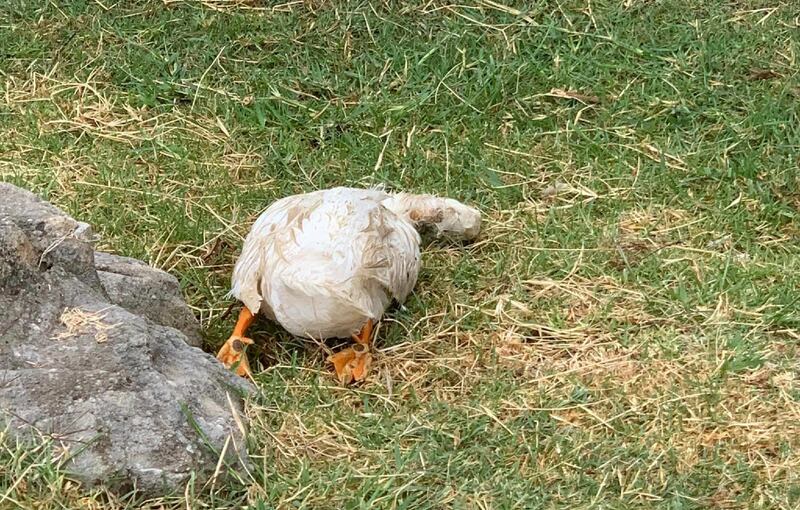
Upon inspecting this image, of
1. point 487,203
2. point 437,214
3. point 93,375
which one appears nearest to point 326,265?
point 437,214

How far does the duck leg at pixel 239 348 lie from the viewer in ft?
11.8

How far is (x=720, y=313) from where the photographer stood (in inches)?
155

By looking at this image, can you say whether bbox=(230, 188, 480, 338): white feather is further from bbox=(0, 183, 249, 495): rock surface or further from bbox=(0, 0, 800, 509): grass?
bbox=(0, 183, 249, 495): rock surface

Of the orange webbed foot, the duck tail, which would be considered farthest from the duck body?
the duck tail

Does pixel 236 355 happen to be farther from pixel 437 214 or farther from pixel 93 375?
pixel 437 214

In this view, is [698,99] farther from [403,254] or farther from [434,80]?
[403,254]

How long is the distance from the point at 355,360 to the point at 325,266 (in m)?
0.33

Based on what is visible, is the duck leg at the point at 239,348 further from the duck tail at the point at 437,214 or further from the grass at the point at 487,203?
the duck tail at the point at 437,214

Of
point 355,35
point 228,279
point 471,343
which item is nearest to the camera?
point 471,343

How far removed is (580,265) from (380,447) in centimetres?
137

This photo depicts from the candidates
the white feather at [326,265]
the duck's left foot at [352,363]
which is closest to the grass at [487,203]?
the duck's left foot at [352,363]

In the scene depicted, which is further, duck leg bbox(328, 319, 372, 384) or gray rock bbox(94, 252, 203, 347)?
duck leg bbox(328, 319, 372, 384)

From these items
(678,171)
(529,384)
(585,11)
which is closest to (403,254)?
(529,384)

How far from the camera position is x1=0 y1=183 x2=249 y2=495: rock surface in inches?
111
